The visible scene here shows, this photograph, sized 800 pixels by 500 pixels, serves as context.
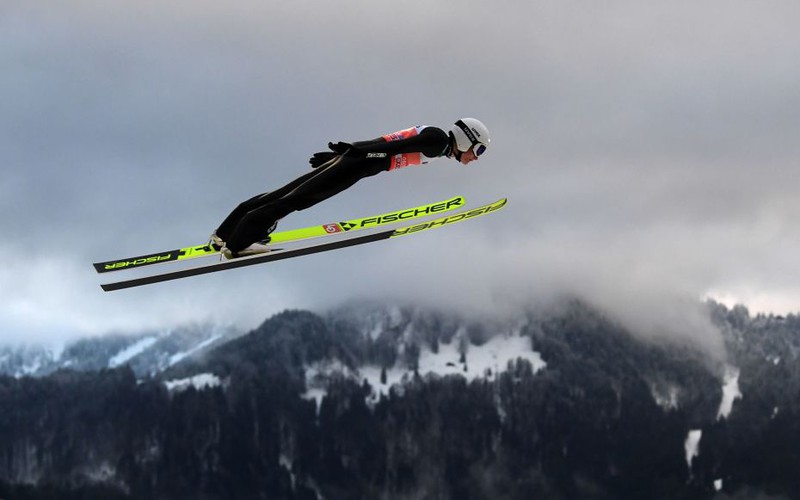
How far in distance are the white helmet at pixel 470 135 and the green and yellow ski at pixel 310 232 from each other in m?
4.71

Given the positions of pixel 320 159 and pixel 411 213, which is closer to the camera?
pixel 320 159

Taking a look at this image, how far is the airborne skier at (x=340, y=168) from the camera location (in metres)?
37.4

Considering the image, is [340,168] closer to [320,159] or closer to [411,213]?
[320,159]

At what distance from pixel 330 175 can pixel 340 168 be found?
359mm

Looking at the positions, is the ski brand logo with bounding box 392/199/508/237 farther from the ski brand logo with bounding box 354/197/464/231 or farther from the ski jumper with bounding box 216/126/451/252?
the ski jumper with bounding box 216/126/451/252

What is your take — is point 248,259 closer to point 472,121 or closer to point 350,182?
point 350,182

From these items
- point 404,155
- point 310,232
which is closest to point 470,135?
point 404,155

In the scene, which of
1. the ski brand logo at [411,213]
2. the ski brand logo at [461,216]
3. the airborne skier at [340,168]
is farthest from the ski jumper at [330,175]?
the ski brand logo at [411,213]

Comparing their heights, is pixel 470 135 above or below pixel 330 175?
Answer: above

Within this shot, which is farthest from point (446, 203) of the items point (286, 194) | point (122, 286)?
point (122, 286)

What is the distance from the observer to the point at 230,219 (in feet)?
126

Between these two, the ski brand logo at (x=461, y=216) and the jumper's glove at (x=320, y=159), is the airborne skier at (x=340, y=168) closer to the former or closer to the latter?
the jumper's glove at (x=320, y=159)

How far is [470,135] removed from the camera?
38.6 metres

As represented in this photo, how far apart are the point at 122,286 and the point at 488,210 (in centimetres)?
1294
